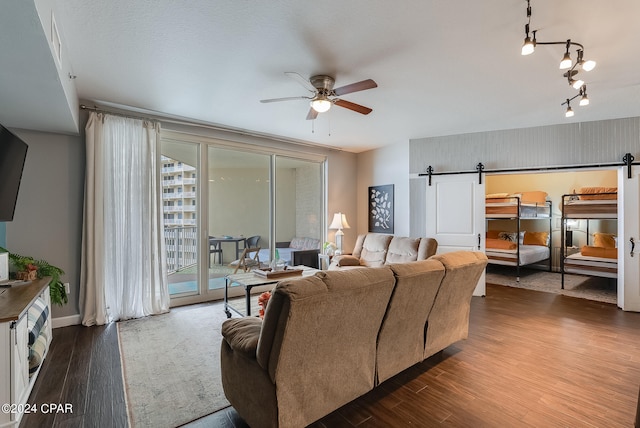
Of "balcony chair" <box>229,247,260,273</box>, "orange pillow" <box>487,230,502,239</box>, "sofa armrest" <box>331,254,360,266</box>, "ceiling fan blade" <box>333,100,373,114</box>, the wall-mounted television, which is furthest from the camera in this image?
"orange pillow" <box>487,230,502,239</box>

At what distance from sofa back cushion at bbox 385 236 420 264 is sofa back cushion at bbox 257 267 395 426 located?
9.23 ft

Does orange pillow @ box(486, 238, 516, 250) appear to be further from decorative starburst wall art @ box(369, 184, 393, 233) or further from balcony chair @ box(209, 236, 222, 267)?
balcony chair @ box(209, 236, 222, 267)

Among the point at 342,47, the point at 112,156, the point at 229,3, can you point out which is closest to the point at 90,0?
the point at 229,3

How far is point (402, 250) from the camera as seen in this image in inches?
190

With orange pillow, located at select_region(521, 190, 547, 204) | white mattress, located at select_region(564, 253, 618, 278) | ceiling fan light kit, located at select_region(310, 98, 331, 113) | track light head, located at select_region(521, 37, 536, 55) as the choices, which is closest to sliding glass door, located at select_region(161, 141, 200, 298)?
ceiling fan light kit, located at select_region(310, 98, 331, 113)

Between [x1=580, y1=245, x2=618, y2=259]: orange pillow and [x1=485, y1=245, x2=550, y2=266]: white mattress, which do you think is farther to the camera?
[x1=485, y1=245, x2=550, y2=266]: white mattress

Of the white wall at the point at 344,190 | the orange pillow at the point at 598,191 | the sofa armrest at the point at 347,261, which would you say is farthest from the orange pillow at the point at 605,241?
the sofa armrest at the point at 347,261

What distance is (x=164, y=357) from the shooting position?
2.92m

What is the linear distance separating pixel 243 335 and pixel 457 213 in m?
4.48

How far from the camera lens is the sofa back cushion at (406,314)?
2.07m

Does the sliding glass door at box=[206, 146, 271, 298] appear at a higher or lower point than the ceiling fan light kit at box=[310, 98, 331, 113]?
lower

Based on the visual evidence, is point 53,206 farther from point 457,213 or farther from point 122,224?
point 457,213

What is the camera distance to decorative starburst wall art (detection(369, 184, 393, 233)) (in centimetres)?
624

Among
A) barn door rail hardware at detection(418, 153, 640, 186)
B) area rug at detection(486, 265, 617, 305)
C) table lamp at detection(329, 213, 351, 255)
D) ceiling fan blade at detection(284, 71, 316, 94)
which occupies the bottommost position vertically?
area rug at detection(486, 265, 617, 305)
